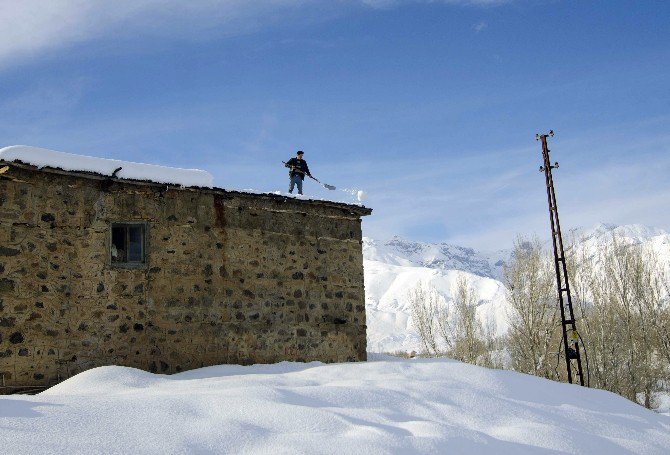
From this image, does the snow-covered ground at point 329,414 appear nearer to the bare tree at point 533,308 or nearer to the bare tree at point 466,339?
the bare tree at point 533,308

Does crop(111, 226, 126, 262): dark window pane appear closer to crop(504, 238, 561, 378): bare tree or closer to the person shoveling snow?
the person shoveling snow

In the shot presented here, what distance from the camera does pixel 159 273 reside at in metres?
11.3

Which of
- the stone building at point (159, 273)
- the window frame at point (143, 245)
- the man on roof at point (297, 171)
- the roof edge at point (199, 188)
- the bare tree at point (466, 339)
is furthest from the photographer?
the bare tree at point (466, 339)

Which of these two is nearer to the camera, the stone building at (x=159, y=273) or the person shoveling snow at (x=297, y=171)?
the stone building at (x=159, y=273)

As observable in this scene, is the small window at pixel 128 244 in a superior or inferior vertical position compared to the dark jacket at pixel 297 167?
inferior

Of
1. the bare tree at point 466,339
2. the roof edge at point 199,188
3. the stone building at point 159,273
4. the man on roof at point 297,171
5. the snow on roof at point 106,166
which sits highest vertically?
the man on roof at point 297,171

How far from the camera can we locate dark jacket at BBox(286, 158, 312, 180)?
14.9 m

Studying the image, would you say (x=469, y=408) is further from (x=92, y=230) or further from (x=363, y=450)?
(x=92, y=230)

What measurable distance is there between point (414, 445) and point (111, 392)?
13.9ft

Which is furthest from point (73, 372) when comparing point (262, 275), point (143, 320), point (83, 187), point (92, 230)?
point (262, 275)

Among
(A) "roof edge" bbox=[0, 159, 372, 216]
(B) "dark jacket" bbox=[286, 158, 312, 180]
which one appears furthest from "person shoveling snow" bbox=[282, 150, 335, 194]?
(A) "roof edge" bbox=[0, 159, 372, 216]

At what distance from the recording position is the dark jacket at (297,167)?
48.9 ft

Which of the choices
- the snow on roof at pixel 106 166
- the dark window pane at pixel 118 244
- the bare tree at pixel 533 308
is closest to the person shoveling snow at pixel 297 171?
the snow on roof at pixel 106 166

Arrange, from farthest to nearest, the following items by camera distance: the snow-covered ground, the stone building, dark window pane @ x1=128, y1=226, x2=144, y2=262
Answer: dark window pane @ x1=128, y1=226, x2=144, y2=262
the stone building
the snow-covered ground
